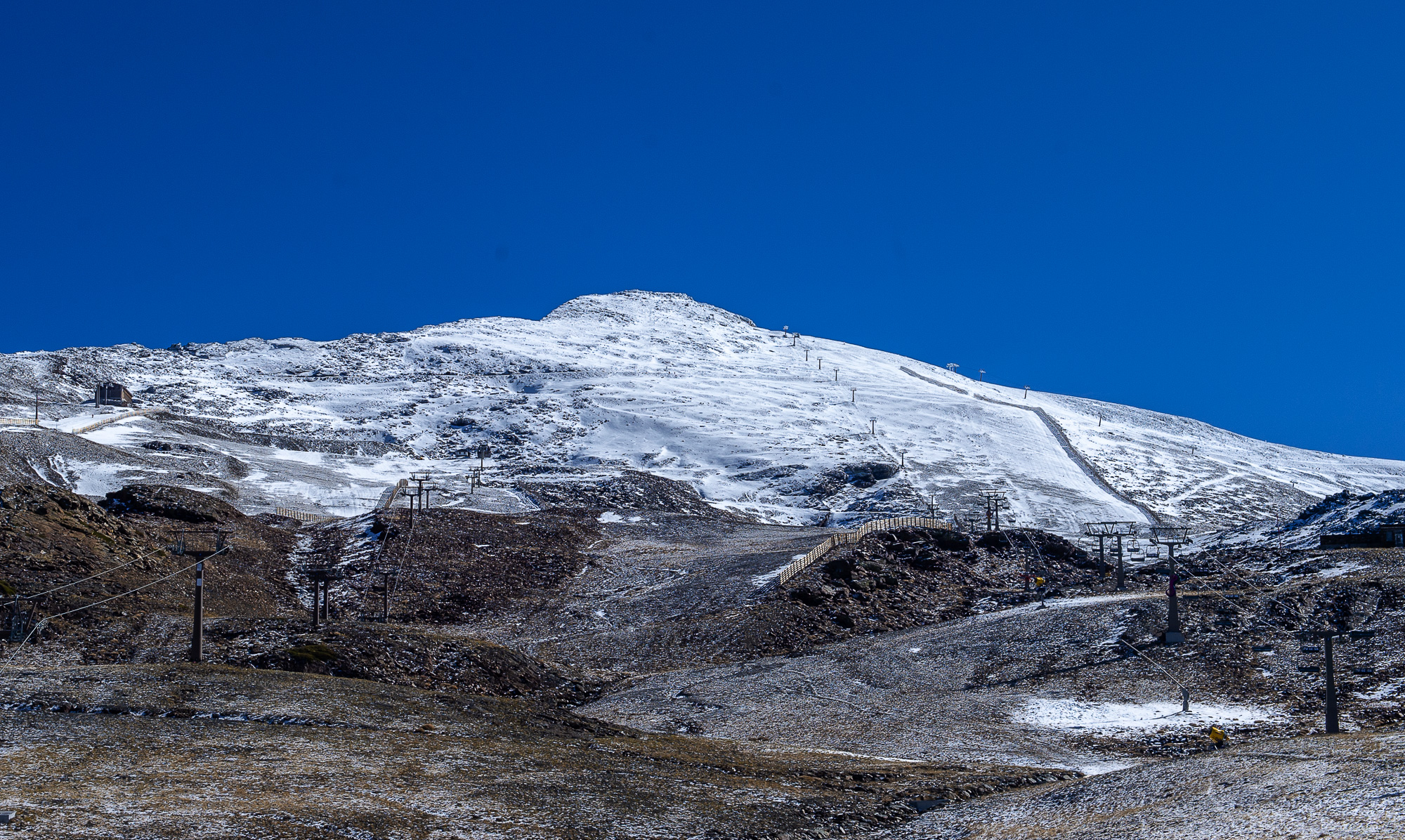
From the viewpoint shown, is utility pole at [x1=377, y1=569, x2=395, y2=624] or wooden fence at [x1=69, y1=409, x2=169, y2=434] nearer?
utility pole at [x1=377, y1=569, x2=395, y2=624]

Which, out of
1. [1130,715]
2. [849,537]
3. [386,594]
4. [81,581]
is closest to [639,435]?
[849,537]

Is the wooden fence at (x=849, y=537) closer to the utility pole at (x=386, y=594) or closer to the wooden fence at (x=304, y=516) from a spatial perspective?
the utility pole at (x=386, y=594)

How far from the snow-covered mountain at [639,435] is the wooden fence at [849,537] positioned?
2873 cm

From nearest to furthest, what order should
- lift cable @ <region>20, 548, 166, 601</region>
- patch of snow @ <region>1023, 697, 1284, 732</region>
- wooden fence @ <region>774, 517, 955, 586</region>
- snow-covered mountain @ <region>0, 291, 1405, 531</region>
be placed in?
patch of snow @ <region>1023, 697, 1284, 732</region>
lift cable @ <region>20, 548, 166, 601</region>
wooden fence @ <region>774, 517, 955, 586</region>
snow-covered mountain @ <region>0, 291, 1405, 531</region>

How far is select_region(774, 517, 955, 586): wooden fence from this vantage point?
48844mm

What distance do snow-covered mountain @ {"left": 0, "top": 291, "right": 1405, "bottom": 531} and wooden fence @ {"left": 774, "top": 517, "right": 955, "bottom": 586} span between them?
94.3ft

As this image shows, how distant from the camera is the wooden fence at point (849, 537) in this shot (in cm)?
4884

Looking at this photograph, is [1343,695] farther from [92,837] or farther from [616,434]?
[616,434]

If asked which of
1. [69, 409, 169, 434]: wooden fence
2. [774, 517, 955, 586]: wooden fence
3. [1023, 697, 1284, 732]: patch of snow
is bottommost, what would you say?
[1023, 697, 1284, 732]: patch of snow

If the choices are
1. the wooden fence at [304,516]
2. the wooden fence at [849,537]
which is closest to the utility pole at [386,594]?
the wooden fence at [849,537]

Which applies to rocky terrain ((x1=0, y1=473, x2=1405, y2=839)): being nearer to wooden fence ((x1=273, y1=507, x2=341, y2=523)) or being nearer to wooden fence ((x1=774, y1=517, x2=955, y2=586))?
wooden fence ((x1=774, y1=517, x2=955, y2=586))

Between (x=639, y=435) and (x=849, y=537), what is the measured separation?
222 feet

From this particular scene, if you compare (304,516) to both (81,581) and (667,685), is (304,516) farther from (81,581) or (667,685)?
(667,685)

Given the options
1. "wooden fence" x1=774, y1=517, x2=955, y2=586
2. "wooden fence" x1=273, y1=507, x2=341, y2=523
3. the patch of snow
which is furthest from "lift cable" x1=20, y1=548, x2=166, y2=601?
the patch of snow
